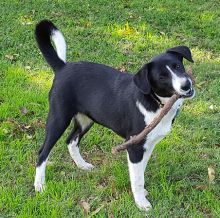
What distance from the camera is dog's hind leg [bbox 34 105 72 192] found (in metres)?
4.02

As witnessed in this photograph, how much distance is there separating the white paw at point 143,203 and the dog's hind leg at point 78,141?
0.73 metres

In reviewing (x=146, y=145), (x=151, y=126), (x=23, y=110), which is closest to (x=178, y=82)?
(x=151, y=126)

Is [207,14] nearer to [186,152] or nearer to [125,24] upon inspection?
[125,24]

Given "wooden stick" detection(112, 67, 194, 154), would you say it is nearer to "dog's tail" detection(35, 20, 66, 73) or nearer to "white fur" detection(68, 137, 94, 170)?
"white fur" detection(68, 137, 94, 170)

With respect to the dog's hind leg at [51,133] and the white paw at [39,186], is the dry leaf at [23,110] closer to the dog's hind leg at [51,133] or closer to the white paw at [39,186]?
the dog's hind leg at [51,133]

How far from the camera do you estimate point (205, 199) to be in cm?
389

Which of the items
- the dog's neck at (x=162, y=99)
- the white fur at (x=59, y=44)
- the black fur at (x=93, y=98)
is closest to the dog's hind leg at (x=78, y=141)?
the black fur at (x=93, y=98)

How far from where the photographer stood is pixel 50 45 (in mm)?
4156

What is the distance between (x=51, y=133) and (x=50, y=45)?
30.1 inches

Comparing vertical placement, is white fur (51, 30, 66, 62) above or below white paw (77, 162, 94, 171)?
above

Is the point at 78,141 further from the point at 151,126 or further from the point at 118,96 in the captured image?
the point at 151,126

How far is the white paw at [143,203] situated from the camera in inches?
150

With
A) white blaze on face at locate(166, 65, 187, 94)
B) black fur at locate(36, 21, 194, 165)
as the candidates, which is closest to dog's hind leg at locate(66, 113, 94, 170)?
black fur at locate(36, 21, 194, 165)

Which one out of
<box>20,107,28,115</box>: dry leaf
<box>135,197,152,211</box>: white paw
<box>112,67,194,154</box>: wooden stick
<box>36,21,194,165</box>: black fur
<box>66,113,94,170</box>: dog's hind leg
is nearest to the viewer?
<box>112,67,194,154</box>: wooden stick
